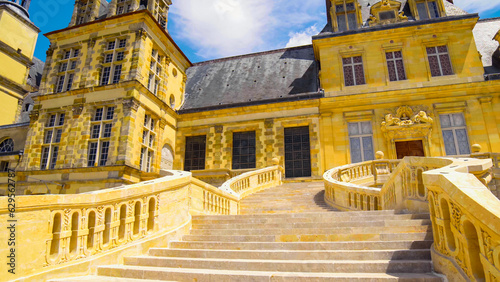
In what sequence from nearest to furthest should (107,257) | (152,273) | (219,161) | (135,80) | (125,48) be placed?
(152,273) < (107,257) < (135,80) < (125,48) < (219,161)

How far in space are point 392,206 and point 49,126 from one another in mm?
17390

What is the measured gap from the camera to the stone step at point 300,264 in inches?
159

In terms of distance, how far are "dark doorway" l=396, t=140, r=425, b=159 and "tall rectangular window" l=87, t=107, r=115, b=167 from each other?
1427cm

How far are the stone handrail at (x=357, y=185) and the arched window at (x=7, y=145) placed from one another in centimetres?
1919

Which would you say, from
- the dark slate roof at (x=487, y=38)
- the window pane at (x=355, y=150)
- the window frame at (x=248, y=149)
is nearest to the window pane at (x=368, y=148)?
the window pane at (x=355, y=150)

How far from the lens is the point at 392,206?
24.3 ft

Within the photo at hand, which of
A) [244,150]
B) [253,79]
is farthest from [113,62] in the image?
[253,79]

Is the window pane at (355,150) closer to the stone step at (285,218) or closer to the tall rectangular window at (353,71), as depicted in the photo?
the tall rectangular window at (353,71)

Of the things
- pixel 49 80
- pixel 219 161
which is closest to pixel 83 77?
pixel 49 80

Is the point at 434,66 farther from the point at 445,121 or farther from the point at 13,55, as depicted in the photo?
the point at 13,55

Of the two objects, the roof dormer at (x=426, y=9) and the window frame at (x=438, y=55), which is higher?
the roof dormer at (x=426, y=9)

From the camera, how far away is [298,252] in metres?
4.73

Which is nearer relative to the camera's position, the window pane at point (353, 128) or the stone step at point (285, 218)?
the stone step at point (285, 218)

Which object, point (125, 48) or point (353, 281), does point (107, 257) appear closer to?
point (353, 281)
